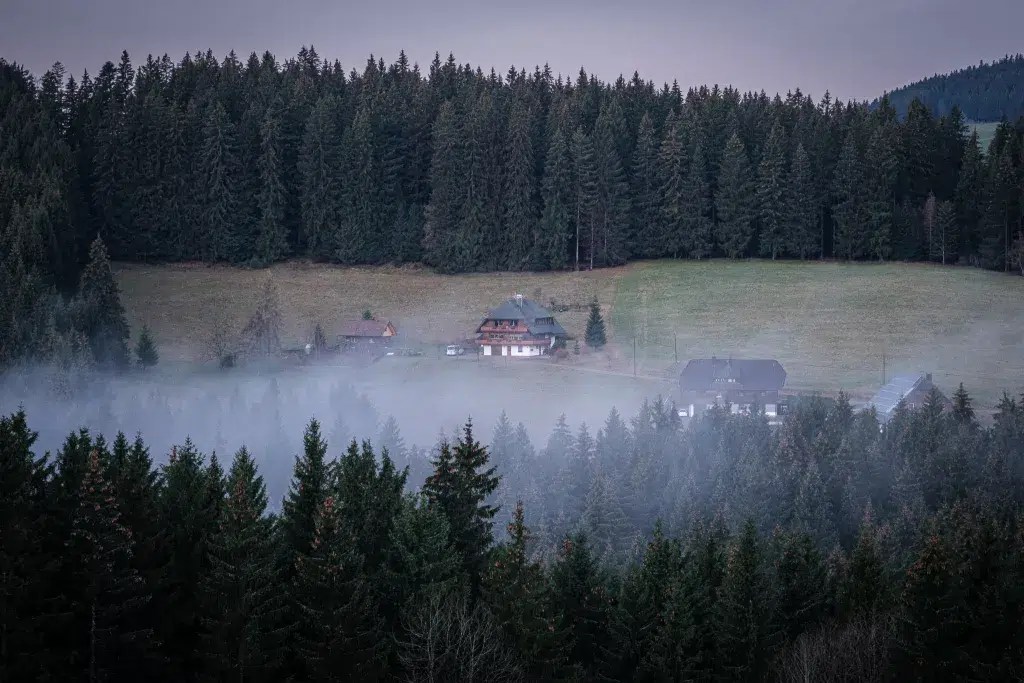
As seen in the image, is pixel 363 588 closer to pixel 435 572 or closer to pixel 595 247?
pixel 435 572

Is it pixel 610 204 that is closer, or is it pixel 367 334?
pixel 367 334

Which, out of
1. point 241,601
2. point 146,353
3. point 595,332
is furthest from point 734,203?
point 241,601

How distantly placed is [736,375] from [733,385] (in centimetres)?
82

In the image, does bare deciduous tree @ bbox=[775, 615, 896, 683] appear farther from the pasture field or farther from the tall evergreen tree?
the tall evergreen tree

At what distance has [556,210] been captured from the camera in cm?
9588

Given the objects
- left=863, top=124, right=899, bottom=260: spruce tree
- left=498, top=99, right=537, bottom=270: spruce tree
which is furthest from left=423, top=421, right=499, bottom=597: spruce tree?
left=863, top=124, right=899, bottom=260: spruce tree

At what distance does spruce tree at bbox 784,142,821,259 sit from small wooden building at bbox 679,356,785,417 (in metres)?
31.3

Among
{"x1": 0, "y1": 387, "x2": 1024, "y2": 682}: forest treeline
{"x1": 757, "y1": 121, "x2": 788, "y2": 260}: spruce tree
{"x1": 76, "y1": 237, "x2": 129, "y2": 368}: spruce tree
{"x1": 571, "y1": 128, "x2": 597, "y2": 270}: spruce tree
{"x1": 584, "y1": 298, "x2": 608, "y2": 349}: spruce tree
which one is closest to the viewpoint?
{"x1": 0, "y1": 387, "x2": 1024, "y2": 682}: forest treeline

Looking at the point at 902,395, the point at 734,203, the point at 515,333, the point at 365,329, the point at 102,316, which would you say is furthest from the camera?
the point at 734,203

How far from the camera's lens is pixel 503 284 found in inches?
3602

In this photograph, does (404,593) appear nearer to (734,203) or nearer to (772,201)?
(734,203)

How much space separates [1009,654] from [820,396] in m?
39.1

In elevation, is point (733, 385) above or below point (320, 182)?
below

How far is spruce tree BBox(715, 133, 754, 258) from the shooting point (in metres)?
97.1
